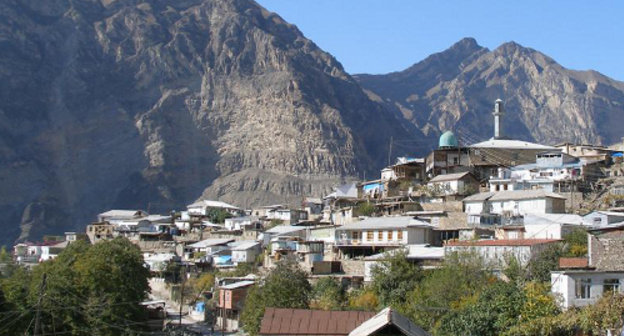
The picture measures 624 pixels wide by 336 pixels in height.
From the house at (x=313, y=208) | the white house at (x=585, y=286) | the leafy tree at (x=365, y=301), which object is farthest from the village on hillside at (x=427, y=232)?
the leafy tree at (x=365, y=301)

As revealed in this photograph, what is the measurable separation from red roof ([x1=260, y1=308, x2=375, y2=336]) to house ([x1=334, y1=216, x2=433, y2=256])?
22365mm

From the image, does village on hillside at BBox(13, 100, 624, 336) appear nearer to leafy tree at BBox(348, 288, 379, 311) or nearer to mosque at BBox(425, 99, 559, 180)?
mosque at BBox(425, 99, 559, 180)

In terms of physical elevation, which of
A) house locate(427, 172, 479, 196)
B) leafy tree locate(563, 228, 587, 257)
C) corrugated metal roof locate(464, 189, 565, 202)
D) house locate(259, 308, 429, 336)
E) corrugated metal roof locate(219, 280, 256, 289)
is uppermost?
house locate(427, 172, 479, 196)

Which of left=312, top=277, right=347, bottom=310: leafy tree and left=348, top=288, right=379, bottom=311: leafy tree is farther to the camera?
left=312, top=277, right=347, bottom=310: leafy tree

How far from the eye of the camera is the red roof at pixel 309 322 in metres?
25.5

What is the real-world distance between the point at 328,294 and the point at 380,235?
837cm

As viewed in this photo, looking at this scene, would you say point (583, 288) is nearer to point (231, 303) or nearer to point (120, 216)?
point (231, 303)

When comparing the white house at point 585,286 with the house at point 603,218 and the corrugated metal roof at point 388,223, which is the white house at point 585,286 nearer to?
the house at point 603,218

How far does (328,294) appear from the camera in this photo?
142ft

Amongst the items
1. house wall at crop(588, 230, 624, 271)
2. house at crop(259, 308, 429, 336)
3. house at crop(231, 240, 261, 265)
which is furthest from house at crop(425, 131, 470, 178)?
house at crop(259, 308, 429, 336)

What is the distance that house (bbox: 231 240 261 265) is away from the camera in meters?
66.0

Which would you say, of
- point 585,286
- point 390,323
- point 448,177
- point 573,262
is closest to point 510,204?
point 448,177

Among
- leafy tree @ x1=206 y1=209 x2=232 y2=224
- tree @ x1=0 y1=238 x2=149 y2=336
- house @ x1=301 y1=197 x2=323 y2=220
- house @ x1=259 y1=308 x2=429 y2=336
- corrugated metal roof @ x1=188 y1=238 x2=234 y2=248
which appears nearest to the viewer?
house @ x1=259 y1=308 x2=429 y2=336

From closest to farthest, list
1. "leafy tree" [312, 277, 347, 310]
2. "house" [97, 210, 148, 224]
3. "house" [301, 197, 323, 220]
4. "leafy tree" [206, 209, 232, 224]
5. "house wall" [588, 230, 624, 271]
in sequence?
"house wall" [588, 230, 624, 271] < "leafy tree" [312, 277, 347, 310] < "house" [301, 197, 323, 220] < "leafy tree" [206, 209, 232, 224] < "house" [97, 210, 148, 224]
